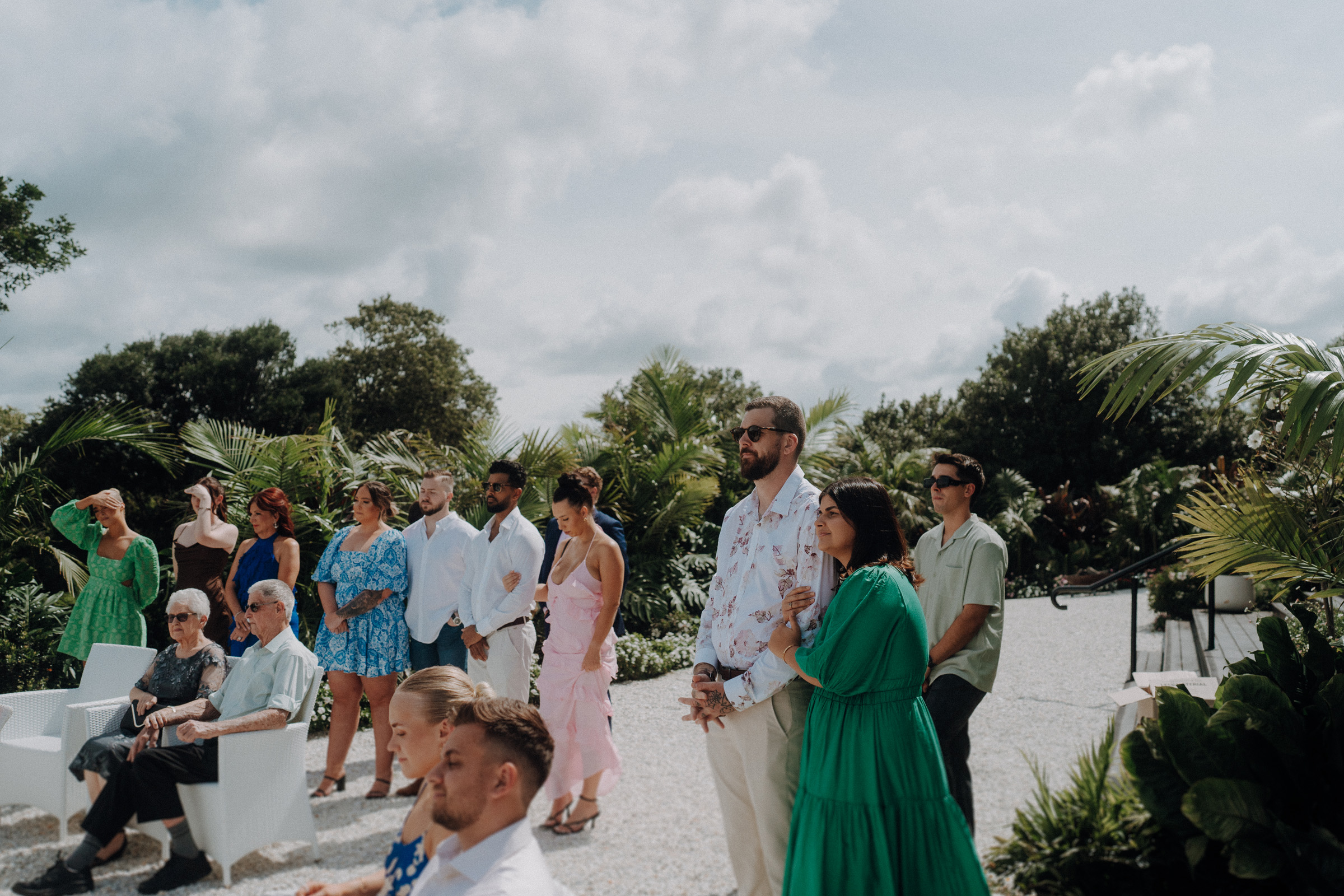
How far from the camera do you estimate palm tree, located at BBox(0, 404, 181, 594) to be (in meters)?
8.52

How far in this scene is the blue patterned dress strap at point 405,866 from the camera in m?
2.25

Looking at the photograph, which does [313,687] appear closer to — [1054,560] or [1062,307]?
[1054,560]

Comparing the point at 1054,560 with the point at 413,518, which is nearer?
the point at 413,518

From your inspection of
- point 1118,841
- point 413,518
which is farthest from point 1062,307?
point 1118,841

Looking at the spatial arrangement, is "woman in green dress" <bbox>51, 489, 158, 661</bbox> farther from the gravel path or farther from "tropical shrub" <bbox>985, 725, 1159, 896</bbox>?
"tropical shrub" <bbox>985, 725, 1159, 896</bbox>

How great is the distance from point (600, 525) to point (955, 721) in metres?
2.30

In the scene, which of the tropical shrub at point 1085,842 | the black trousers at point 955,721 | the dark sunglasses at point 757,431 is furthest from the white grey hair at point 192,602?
the tropical shrub at point 1085,842

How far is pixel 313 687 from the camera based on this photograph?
4766mm

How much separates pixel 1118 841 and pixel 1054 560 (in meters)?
17.1

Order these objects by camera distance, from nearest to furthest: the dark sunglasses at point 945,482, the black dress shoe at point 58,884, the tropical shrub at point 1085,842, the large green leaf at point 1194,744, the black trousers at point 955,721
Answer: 1. the large green leaf at point 1194,744
2. the tropical shrub at point 1085,842
3. the black trousers at point 955,721
4. the black dress shoe at point 58,884
5. the dark sunglasses at point 945,482

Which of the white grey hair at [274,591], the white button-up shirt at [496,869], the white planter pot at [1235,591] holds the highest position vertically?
the white planter pot at [1235,591]

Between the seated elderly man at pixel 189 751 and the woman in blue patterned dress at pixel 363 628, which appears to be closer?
the seated elderly man at pixel 189 751

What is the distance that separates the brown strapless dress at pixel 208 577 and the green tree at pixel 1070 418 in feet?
74.2

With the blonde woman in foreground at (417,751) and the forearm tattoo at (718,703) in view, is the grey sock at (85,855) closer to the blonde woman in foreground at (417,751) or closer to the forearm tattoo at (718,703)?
the blonde woman in foreground at (417,751)
